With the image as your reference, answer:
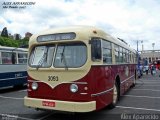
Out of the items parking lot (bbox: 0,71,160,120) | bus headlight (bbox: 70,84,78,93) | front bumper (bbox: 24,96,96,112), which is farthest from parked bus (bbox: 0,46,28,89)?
bus headlight (bbox: 70,84,78,93)

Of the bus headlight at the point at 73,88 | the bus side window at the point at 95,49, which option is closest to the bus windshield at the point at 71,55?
the bus side window at the point at 95,49

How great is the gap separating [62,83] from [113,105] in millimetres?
2916

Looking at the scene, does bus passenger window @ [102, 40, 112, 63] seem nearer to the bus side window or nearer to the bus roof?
the bus roof

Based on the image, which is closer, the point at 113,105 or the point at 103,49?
the point at 103,49

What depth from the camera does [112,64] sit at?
1048 cm

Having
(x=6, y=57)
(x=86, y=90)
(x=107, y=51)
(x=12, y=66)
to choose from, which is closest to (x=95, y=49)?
(x=86, y=90)

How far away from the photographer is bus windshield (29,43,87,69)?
27.8 feet

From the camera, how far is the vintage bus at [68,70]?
8.26 m

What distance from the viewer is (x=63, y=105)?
8.20m

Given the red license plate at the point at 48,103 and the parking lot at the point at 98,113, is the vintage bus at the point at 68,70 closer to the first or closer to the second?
the red license plate at the point at 48,103

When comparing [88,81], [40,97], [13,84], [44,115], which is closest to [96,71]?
[88,81]

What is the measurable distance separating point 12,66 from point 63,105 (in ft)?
30.9

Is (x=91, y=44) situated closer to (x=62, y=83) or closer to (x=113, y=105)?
(x=62, y=83)

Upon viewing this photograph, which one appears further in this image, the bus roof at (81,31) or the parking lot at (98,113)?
the parking lot at (98,113)
